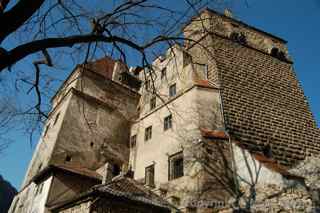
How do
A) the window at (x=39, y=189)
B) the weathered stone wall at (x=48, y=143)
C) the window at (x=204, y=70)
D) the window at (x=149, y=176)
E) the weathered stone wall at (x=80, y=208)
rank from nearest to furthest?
the weathered stone wall at (x=80, y=208), the window at (x=149, y=176), the window at (x=39, y=189), the window at (x=204, y=70), the weathered stone wall at (x=48, y=143)

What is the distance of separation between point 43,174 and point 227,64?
12.1 metres

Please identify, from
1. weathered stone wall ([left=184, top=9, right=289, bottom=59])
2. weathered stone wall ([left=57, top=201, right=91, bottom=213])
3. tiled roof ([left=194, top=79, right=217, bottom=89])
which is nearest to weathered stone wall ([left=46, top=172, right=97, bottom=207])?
weathered stone wall ([left=57, top=201, right=91, bottom=213])

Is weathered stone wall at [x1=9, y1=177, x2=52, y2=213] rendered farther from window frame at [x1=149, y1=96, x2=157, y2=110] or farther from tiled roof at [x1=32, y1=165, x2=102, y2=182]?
window frame at [x1=149, y1=96, x2=157, y2=110]

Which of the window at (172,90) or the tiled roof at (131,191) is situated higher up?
the window at (172,90)

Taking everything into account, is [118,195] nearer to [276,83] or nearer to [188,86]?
[188,86]

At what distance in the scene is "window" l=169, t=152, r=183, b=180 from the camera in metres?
13.2

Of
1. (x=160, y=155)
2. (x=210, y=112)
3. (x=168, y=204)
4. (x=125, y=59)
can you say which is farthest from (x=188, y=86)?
(x=125, y=59)

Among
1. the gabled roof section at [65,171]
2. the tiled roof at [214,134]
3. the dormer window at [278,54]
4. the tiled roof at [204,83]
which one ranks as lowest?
the gabled roof section at [65,171]

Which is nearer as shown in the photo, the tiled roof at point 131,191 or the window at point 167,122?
the tiled roof at point 131,191

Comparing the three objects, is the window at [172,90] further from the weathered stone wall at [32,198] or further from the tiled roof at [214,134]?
the weathered stone wall at [32,198]

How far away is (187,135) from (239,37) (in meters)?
8.31

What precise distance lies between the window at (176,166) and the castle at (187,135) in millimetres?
54

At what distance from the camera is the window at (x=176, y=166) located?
43.3 ft

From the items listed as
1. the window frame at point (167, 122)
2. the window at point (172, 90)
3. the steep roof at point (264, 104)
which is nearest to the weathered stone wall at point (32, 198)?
the window frame at point (167, 122)
